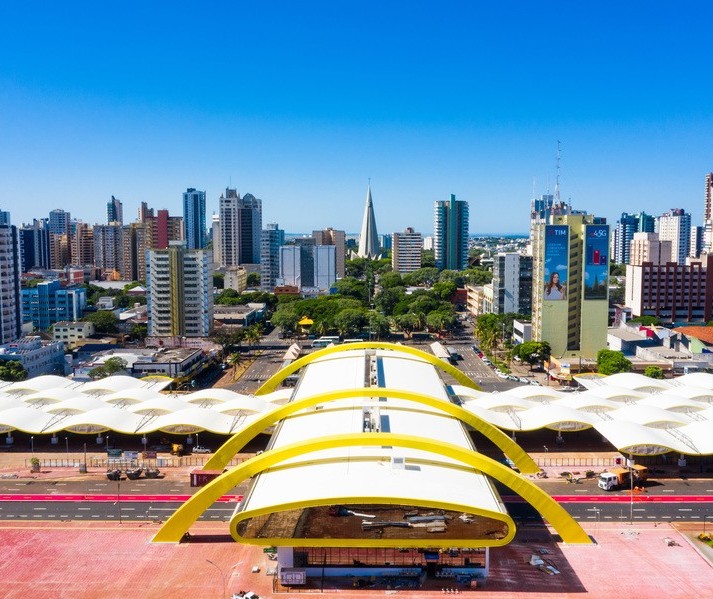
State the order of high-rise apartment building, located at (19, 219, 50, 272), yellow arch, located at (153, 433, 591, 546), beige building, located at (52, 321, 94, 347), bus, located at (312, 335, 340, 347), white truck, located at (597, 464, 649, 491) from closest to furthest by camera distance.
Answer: yellow arch, located at (153, 433, 591, 546) → white truck, located at (597, 464, 649, 491) → bus, located at (312, 335, 340, 347) → beige building, located at (52, 321, 94, 347) → high-rise apartment building, located at (19, 219, 50, 272)

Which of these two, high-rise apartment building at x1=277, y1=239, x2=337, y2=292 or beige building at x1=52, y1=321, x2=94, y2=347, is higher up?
high-rise apartment building at x1=277, y1=239, x2=337, y2=292

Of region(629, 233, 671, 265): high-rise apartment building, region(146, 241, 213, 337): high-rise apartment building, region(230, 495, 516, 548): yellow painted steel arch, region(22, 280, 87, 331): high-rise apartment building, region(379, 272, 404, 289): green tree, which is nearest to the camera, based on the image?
region(230, 495, 516, 548): yellow painted steel arch

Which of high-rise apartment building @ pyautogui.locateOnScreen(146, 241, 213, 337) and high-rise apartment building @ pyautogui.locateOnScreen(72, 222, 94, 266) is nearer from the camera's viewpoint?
high-rise apartment building @ pyautogui.locateOnScreen(146, 241, 213, 337)

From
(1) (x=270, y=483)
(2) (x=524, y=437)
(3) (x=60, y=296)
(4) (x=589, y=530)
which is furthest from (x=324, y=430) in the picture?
(3) (x=60, y=296)

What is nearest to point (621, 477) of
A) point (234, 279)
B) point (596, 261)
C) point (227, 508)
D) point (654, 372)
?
point (227, 508)

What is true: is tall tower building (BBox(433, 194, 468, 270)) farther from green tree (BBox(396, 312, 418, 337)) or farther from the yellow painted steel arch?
the yellow painted steel arch

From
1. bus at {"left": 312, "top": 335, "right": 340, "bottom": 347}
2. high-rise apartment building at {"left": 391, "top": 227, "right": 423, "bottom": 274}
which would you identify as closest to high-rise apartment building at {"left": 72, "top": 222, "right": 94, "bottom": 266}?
high-rise apartment building at {"left": 391, "top": 227, "right": 423, "bottom": 274}

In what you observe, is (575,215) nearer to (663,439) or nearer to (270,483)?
(663,439)

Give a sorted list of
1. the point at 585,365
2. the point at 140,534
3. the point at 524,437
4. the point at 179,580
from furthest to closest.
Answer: the point at 585,365
the point at 524,437
the point at 140,534
the point at 179,580
